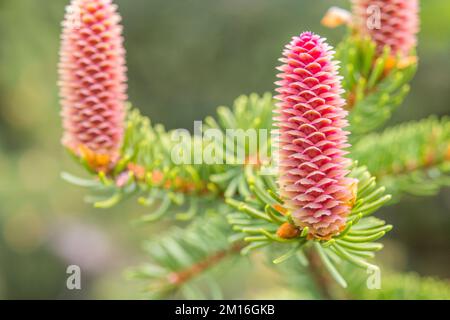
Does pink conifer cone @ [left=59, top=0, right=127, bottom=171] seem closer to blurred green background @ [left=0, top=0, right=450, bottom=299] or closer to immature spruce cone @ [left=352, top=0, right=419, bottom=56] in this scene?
immature spruce cone @ [left=352, top=0, right=419, bottom=56]

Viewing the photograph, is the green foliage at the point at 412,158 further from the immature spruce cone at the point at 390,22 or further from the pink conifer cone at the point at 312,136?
the pink conifer cone at the point at 312,136

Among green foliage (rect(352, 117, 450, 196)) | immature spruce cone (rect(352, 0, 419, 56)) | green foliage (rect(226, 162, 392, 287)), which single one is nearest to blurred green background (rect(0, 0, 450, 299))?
green foliage (rect(352, 117, 450, 196))

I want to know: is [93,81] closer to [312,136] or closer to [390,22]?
[312,136]

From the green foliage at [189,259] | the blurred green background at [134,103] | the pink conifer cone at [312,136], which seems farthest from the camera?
the blurred green background at [134,103]

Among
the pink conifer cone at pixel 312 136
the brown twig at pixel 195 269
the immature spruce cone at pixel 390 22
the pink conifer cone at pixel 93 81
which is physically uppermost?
the immature spruce cone at pixel 390 22

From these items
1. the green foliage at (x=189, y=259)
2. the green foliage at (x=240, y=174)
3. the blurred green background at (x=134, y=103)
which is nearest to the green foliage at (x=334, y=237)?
the green foliage at (x=240, y=174)

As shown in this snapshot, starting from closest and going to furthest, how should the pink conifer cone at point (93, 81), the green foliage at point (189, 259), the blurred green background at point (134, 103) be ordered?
the pink conifer cone at point (93, 81) → the green foliage at point (189, 259) → the blurred green background at point (134, 103)

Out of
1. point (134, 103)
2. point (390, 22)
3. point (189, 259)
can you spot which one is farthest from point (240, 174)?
point (134, 103)

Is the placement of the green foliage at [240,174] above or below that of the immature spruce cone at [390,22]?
below

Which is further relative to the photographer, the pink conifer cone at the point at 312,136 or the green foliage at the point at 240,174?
the green foliage at the point at 240,174
